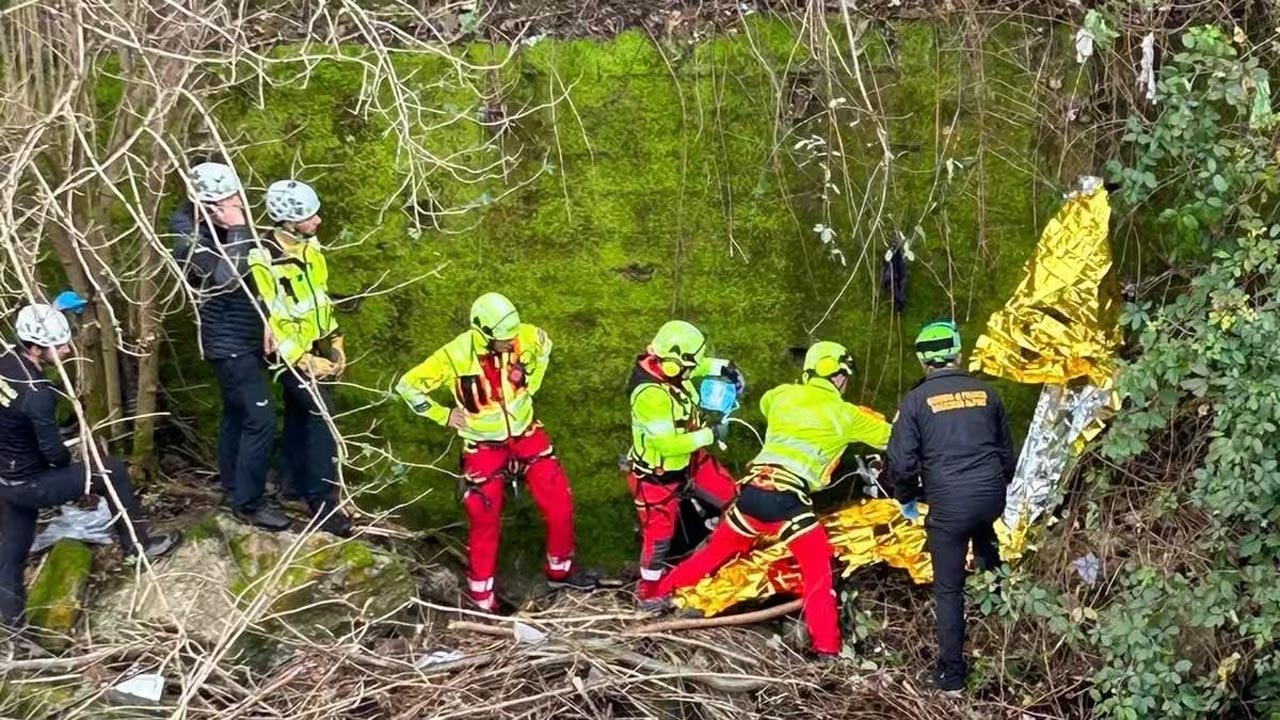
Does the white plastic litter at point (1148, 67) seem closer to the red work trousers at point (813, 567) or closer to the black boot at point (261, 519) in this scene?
the red work trousers at point (813, 567)

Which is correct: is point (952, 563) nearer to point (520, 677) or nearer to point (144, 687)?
point (520, 677)

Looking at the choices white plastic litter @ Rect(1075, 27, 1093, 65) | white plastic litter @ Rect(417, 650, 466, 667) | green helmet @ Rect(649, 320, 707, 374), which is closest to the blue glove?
white plastic litter @ Rect(417, 650, 466, 667)

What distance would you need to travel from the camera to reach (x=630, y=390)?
695 centimetres

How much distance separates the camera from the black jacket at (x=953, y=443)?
19.0ft

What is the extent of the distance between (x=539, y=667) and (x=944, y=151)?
324 centimetres

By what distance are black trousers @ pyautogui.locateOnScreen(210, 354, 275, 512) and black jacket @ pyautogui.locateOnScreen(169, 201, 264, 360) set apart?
0.08 metres

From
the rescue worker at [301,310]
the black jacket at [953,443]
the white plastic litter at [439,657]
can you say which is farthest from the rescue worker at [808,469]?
the rescue worker at [301,310]

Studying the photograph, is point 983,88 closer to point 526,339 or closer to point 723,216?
point 723,216

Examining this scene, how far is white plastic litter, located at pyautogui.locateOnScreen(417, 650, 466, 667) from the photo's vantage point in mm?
6098

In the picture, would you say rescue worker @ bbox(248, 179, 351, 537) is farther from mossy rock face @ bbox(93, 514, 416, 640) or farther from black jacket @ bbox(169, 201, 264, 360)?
mossy rock face @ bbox(93, 514, 416, 640)

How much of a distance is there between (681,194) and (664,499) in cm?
157

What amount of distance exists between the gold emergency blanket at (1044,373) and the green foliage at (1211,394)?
0.24 meters

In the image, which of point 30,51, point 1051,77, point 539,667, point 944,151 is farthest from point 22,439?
point 1051,77

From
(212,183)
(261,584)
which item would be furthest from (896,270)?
(261,584)
